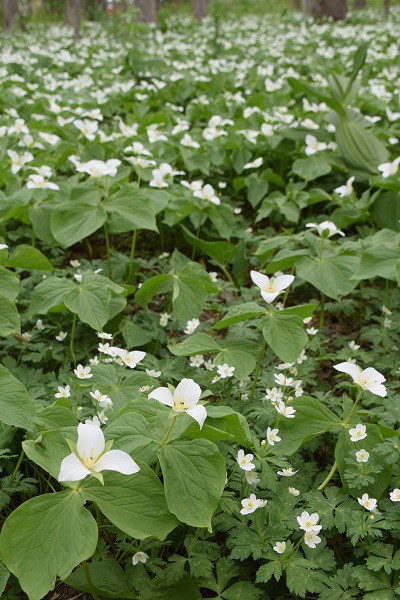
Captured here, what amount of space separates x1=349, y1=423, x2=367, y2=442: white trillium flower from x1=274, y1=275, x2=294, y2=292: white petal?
528 mm

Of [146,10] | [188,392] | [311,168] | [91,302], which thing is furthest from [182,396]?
[146,10]

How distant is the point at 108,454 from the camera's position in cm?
137

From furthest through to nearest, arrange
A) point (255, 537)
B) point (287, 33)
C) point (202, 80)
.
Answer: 1. point (287, 33)
2. point (202, 80)
3. point (255, 537)

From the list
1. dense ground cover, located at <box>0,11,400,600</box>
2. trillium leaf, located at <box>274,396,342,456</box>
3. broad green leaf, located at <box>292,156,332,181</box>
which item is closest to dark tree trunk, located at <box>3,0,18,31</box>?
dense ground cover, located at <box>0,11,400,600</box>

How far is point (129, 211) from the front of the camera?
287cm

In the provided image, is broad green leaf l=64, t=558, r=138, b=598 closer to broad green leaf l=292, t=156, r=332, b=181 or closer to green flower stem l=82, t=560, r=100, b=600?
green flower stem l=82, t=560, r=100, b=600

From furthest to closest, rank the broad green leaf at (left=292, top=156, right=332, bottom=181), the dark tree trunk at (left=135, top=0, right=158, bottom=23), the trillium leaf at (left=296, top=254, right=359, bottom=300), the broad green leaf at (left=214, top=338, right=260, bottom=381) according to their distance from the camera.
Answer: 1. the dark tree trunk at (left=135, top=0, right=158, bottom=23)
2. the broad green leaf at (left=292, top=156, right=332, bottom=181)
3. the trillium leaf at (left=296, top=254, right=359, bottom=300)
4. the broad green leaf at (left=214, top=338, right=260, bottom=381)

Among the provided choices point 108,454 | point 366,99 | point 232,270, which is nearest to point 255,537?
point 108,454

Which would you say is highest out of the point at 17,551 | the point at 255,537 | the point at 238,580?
the point at 17,551

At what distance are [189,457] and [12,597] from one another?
25.2 inches

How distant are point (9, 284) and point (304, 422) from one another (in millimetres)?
1301

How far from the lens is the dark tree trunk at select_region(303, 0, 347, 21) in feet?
45.3

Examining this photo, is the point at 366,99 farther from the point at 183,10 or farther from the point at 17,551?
the point at 183,10

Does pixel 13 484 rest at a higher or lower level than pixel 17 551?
lower
